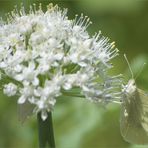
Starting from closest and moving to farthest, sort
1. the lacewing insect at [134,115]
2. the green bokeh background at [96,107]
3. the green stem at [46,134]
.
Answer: the green stem at [46,134], the lacewing insect at [134,115], the green bokeh background at [96,107]

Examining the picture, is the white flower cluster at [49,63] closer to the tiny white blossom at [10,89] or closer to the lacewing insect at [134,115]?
the tiny white blossom at [10,89]

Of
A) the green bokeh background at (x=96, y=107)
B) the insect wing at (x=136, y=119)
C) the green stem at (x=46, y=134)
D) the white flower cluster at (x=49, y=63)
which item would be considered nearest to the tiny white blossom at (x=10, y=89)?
the white flower cluster at (x=49, y=63)

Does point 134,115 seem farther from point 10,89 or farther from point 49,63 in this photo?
point 10,89

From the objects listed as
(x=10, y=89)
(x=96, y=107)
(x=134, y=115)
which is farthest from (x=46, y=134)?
(x=96, y=107)

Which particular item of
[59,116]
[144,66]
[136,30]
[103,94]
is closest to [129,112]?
[103,94]

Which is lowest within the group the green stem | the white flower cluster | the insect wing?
the green stem

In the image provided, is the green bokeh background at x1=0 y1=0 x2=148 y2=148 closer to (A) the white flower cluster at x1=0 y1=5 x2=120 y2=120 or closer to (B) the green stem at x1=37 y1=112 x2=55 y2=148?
(A) the white flower cluster at x1=0 y1=5 x2=120 y2=120

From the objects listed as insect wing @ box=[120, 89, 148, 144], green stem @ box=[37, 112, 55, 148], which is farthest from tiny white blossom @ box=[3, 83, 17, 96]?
insect wing @ box=[120, 89, 148, 144]
